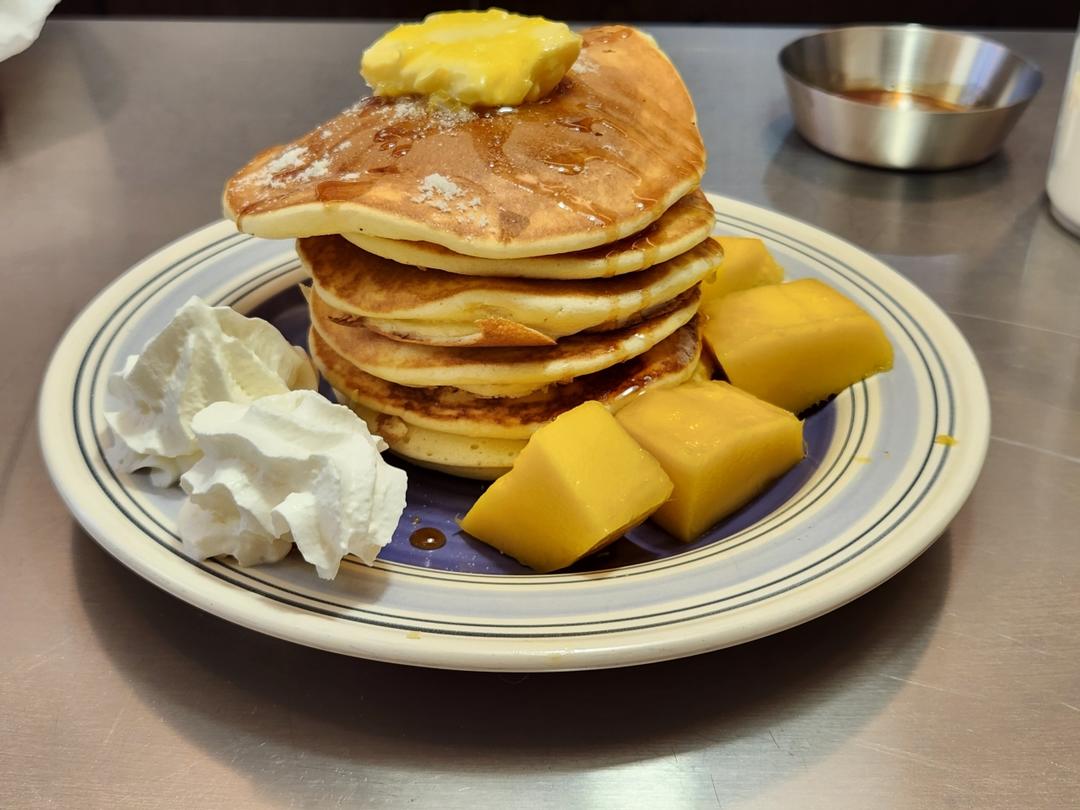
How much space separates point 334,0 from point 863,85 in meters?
2.20

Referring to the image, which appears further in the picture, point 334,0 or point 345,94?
point 334,0

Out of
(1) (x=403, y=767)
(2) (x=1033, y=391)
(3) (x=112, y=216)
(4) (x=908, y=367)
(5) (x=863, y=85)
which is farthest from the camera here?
(5) (x=863, y=85)

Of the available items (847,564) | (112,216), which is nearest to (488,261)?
(847,564)

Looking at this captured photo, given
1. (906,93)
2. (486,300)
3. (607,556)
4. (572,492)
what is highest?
(486,300)

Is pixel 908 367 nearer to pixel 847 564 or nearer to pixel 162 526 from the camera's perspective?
pixel 847 564

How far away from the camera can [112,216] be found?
7.11ft

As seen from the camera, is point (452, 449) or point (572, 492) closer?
point (572, 492)

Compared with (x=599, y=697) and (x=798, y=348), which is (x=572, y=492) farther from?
(x=798, y=348)

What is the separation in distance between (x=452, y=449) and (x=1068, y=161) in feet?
4.68

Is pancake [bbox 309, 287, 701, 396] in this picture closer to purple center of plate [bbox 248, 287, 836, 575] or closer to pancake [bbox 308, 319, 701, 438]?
pancake [bbox 308, 319, 701, 438]

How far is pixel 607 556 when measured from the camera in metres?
1.20

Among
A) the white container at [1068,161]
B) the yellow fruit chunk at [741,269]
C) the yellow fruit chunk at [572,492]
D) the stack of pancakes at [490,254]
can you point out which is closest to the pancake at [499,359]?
the stack of pancakes at [490,254]

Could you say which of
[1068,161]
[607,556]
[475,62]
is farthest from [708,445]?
[1068,161]

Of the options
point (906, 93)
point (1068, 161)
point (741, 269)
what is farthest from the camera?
point (906, 93)
